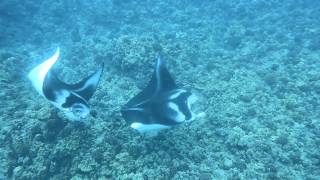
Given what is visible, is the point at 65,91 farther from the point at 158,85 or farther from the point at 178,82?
the point at 178,82

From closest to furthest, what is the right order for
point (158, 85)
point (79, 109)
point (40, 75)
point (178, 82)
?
point (79, 109)
point (40, 75)
point (158, 85)
point (178, 82)

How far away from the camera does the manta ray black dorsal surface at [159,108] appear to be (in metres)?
3.91

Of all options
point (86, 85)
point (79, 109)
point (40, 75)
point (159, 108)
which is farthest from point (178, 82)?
point (40, 75)

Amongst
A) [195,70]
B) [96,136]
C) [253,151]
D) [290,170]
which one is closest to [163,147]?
[96,136]

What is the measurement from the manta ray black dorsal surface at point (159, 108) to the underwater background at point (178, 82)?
634mm

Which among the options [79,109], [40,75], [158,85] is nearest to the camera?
[79,109]

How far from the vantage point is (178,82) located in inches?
249

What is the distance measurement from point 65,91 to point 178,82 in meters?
2.81

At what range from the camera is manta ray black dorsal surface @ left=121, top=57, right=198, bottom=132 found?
3914 mm

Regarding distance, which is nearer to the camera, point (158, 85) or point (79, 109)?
point (79, 109)

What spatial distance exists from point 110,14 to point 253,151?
739 cm

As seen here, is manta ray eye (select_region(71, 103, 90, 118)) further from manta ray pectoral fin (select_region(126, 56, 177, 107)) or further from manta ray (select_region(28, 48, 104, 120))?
manta ray pectoral fin (select_region(126, 56, 177, 107))

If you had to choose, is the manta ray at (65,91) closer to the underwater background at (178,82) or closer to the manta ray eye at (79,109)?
the manta ray eye at (79,109)

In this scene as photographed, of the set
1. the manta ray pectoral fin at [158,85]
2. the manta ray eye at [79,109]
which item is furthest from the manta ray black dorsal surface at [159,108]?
the manta ray eye at [79,109]
